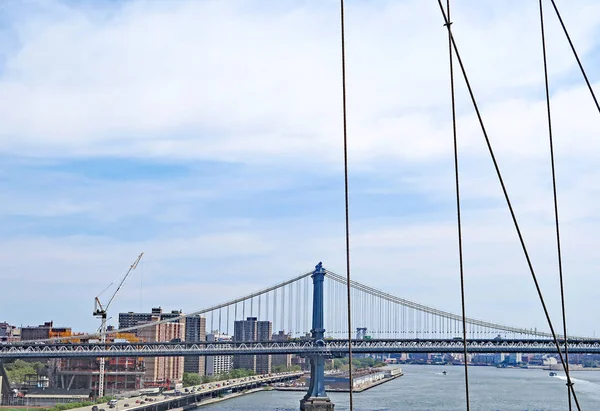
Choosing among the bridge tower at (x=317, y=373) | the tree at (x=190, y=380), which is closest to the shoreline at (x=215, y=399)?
the tree at (x=190, y=380)

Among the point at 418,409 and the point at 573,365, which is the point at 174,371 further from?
the point at 573,365

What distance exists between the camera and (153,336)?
7194 centimetres

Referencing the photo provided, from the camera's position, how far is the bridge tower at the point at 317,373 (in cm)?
3572

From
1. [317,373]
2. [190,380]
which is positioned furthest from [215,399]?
[317,373]

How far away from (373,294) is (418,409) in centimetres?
1074

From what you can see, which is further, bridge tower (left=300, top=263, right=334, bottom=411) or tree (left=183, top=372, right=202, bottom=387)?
tree (left=183, top=372, right=202, bottom=387)

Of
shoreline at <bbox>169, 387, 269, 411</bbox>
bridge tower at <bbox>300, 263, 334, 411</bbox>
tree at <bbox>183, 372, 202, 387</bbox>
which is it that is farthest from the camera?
tree at <bbox>183, 372, 202, 387</bbox>

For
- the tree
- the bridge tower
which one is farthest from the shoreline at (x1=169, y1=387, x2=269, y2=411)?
the bridge tower

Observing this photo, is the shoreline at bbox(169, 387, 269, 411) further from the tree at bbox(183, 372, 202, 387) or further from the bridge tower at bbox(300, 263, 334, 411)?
the bridge tower at bbox(300, 263, 334, 411)

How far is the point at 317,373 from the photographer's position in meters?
37.5

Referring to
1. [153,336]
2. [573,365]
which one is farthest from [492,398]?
[573,365]

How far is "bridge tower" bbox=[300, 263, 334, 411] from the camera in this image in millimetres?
35719

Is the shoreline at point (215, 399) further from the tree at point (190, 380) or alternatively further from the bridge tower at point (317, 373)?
the bridge tower at point (317, 373)

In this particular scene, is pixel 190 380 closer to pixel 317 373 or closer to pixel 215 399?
pixel 215 399
